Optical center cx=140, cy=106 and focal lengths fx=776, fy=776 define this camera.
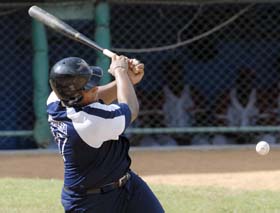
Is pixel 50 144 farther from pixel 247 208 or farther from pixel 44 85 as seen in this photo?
pixel 247 208

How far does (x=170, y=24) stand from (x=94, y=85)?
5.72 meters

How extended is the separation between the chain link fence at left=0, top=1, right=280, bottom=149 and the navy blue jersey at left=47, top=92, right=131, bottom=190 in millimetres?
4697

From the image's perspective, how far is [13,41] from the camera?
364 inches

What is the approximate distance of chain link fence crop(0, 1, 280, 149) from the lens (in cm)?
910

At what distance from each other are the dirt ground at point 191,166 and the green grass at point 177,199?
1.27 feet

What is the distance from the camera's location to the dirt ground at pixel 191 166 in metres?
7.33

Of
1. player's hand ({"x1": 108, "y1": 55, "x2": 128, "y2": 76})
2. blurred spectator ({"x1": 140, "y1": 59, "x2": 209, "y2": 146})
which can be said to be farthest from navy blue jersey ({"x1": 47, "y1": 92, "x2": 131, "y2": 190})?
blurred spectator ({"x1": 140, "y1": 59, "x2": 209, "y2": 146})

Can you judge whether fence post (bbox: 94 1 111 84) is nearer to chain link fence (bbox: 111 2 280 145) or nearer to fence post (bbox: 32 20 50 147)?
chain link fence (bbox: 111 2 280 145)

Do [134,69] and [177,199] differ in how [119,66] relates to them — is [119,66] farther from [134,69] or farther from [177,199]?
[177,199]

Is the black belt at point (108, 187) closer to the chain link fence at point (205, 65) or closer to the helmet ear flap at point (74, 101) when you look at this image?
the helmet ear flap at point (74, 101)

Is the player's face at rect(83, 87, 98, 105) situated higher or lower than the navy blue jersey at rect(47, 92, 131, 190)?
higher

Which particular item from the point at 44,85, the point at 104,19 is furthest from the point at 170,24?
the point at 44,85

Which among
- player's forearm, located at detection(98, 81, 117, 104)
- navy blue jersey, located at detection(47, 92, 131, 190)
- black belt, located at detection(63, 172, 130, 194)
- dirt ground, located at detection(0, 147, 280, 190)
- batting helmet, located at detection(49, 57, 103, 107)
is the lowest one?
dirt ground, located at detection(0, 147, 280, 190)

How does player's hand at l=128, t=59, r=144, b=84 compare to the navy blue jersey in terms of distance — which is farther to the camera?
player's hand at l=128, t=59, r=144, b=84
